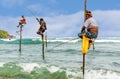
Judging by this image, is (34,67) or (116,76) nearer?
(116,76)

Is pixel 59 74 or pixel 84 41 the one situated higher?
pixel 84 41

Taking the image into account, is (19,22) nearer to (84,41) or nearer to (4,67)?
(4,67)

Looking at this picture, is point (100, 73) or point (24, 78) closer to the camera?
point (24, 78)

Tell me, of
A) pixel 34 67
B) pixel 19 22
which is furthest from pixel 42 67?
pixel 19 22

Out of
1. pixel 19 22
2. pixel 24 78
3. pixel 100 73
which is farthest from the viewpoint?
pixel 19 22

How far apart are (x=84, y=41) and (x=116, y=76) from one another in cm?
457

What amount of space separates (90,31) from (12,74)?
6120 mm

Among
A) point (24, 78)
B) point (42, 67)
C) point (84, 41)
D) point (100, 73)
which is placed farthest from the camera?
point (42, 67)

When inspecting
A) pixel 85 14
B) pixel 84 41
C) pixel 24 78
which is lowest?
pixel 24 78

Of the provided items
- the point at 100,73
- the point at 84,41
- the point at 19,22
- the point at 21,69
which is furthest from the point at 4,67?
the point at 19,22

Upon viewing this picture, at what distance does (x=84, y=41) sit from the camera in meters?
17.3

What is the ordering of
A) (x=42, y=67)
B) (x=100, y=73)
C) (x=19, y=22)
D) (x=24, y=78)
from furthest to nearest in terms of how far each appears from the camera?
(x=19, y=22) → (x=42, y=67) → (x=100, y=73) → (x=24, y=78)

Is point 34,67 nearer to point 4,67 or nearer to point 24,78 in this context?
point 4,67

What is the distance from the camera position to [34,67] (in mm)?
23578
